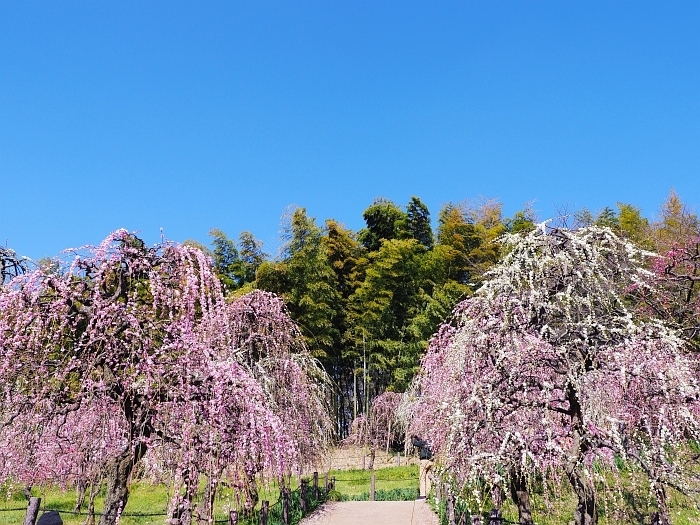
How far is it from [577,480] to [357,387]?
2023 centimetres

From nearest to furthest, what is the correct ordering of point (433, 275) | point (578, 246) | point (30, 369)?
point (578, 246) → point (30, 369) → point (433, 275)

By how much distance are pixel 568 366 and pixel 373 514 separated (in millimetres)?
7513

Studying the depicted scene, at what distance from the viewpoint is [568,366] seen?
385cm

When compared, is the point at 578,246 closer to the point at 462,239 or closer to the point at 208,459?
the point at 208,459

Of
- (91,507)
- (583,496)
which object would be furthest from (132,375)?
(583,496)

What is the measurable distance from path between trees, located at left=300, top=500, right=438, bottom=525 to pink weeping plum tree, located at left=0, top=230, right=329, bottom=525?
5.22 meters

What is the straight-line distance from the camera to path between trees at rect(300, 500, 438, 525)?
9.29 meters

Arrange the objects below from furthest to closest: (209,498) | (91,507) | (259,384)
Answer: (259,384) < (91,507) < (209,498)

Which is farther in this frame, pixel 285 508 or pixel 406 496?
pixel 406 496

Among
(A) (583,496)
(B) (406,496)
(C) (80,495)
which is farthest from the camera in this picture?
(B) (406,496)

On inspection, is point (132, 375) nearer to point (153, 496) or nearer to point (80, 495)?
point (80, 495)

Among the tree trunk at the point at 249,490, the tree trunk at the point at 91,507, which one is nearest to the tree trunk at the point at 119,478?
the tree trunk at the point at 91,507

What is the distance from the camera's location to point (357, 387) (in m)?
23.6

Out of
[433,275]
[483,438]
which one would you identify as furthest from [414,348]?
[483,438]
